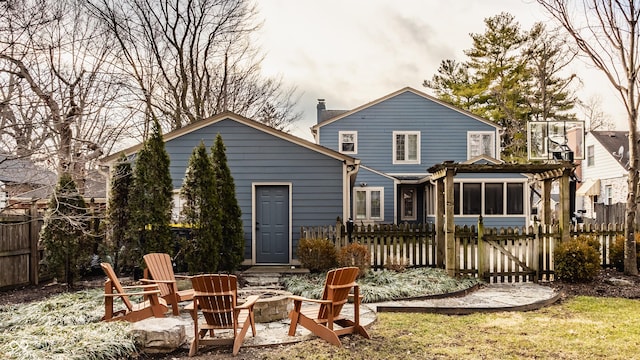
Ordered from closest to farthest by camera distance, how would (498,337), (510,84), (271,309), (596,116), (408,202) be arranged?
1. (498,337)
2. (271,309)
3. (408,202)
4. (510,84)
5. (596,116)

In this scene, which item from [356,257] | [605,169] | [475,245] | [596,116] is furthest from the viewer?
[596,116]

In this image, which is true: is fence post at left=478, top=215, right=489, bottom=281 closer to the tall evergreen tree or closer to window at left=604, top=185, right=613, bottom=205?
window at left=604, top=185, right=613, bottom=205

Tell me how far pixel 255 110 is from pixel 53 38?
529 inches

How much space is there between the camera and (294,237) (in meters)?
12.7

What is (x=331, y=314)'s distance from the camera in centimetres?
583

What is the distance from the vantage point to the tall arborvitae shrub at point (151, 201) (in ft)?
31.6

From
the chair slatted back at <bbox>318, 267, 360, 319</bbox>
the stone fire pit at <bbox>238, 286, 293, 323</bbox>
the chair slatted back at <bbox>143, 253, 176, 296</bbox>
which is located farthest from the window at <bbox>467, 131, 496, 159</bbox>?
the chair slatted back at <bbox>318, 267, 360, 319</bbox>

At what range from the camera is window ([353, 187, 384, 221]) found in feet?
68.7

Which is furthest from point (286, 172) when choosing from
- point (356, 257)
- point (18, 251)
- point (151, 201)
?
point (18, 251)

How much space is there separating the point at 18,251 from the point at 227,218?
394cm

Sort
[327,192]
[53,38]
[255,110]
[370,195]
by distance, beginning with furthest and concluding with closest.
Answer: [255,110] → [370,195] → [53,38] → [327,192]

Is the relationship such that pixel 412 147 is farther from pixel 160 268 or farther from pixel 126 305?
pixel 126 305

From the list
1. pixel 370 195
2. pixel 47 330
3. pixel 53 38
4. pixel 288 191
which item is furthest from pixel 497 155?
pixel 47 330

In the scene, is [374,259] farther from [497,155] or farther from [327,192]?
[497,155]
